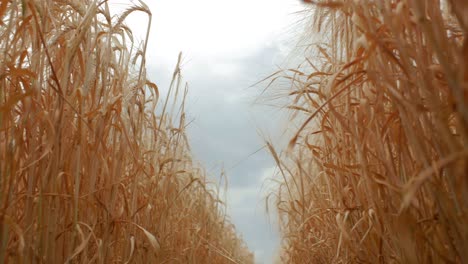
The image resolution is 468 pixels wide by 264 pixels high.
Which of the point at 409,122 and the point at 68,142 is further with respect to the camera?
the point at 68,142

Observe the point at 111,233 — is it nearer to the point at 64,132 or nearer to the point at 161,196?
the point at 64,132

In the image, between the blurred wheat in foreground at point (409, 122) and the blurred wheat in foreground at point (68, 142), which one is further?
the blurred wheat in foreground at point (68, 142)

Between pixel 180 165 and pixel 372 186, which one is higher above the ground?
pixel 180 165

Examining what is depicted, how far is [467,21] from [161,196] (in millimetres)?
1564

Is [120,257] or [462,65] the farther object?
[120,257]

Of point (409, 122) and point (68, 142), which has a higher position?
point (68, 142)

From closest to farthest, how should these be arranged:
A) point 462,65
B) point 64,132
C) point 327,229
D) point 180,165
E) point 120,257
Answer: point 462,65
point 64,132
point 120,257
point 327,229
point 180,165

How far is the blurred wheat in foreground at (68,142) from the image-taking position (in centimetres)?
96

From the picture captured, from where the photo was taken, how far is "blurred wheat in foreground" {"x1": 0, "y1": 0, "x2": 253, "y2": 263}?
96 centimetres

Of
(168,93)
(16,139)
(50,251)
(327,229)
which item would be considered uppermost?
(168,93)

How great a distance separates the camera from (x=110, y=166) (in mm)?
1352

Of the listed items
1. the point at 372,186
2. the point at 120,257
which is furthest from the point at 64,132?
the point at 372,186

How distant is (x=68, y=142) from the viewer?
121 cm

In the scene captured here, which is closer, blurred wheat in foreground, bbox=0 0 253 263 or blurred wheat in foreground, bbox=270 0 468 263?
blurred wheat in foreground, bbox=270 0 468 263
